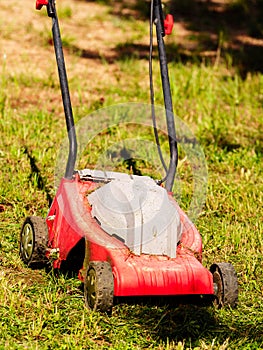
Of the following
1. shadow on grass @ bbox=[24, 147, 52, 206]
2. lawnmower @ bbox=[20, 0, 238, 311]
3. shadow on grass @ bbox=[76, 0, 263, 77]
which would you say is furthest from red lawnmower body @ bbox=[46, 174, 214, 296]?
shadow on grass @ bbox=[76, 0, 263, 77]

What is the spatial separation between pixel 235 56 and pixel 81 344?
4.52 m

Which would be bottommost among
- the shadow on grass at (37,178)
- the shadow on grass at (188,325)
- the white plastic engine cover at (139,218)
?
the shadow on grass at (188,325)

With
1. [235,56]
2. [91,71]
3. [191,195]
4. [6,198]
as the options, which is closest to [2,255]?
[6,198]

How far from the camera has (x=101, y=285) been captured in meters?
2.81

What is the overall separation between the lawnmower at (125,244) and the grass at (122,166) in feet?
0.36

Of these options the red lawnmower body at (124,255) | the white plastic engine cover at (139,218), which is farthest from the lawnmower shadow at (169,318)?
the white plastic engine cover at (139,218)

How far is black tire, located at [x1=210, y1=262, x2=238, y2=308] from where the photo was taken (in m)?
3.06

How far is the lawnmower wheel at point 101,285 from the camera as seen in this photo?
2820mm

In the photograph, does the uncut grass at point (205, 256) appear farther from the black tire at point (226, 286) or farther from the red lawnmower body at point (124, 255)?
the red lawnmower body at point (124, 255)

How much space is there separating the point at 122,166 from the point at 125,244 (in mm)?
1773

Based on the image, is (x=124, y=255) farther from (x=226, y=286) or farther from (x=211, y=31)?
(x=211, y=31)

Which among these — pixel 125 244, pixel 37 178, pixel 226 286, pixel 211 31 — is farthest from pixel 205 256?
pixel 211 31

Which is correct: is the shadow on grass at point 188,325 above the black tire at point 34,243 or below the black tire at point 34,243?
below

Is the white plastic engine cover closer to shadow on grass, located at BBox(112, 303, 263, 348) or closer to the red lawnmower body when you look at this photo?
the red lawnmower body
